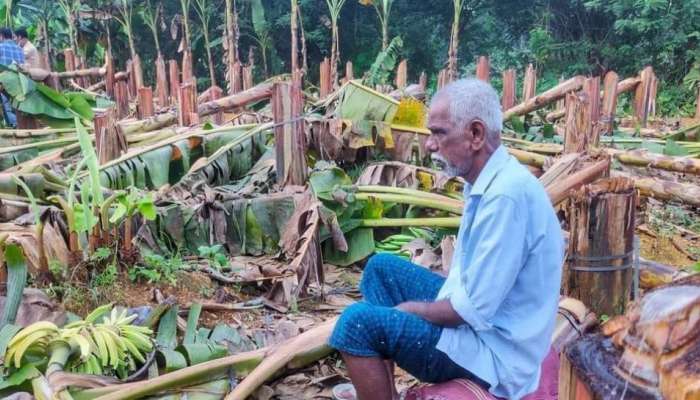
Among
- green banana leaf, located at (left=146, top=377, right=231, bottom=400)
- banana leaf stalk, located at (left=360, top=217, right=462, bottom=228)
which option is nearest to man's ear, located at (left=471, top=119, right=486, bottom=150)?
green banana leaf, located at (left=146, top=377, right=231, bottom=400)

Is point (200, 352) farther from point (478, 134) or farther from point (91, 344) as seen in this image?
point (478, 134)

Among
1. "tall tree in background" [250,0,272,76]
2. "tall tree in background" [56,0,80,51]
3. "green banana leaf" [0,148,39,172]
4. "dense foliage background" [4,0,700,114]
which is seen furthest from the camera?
"tall tree in background" [250,0,272,76]

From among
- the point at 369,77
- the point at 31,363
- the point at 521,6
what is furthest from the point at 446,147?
the point at 521,6

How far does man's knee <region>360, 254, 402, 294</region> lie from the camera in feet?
8.40

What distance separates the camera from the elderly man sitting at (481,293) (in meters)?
1.91

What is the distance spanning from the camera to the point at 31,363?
2.52 m

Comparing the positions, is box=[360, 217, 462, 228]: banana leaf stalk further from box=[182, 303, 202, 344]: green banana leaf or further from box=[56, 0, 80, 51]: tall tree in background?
box=[56, 0, 80, 51]: tall tree in background

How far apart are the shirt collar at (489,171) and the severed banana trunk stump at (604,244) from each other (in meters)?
1.07

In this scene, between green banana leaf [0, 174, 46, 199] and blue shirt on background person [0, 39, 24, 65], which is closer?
green banana leaf [0, 174, 46, 199]

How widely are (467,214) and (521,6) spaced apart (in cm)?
2060

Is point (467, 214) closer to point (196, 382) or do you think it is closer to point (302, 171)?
point (196, 382)

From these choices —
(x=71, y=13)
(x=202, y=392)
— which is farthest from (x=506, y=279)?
(x=71, y=13)

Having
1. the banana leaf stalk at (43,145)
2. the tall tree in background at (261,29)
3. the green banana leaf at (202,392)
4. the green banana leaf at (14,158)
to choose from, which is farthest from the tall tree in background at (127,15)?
the green banana leaf at (202,392)

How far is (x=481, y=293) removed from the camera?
6.28 ft
